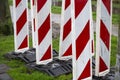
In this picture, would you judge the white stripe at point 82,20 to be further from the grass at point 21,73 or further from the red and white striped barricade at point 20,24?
the red and white striped barricade at point 20,24

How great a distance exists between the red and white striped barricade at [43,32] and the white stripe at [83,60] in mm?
1421

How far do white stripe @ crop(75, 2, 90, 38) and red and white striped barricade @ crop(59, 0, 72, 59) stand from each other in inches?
51.4

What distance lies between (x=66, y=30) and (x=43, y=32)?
43cm

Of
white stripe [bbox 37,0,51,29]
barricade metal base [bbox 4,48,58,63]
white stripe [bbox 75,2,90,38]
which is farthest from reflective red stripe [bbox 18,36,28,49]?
white stripe [bbox 75,2,90,38]

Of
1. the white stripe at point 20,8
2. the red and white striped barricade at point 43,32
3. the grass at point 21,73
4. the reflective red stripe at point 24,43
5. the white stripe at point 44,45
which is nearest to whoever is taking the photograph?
the grass at point 21,73

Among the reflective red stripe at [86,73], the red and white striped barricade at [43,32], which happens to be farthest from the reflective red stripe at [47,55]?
the reflective red stripe at [86,73]

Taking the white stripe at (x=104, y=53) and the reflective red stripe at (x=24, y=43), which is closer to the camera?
the white stripe at (x=104, y=53)

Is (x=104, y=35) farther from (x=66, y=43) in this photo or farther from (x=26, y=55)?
(x=26, y=55)

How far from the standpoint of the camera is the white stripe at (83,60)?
17.5 ft

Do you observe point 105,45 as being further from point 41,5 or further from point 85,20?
point 41,5

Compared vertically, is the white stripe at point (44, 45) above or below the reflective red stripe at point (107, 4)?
below

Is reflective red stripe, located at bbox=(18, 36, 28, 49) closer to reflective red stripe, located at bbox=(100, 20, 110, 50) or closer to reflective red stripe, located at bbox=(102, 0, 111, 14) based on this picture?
reflective red stripe, located at bbox=(100, 20, 110, 50)

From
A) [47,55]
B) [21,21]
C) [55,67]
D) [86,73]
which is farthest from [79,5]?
[21,21]

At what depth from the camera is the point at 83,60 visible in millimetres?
5359
